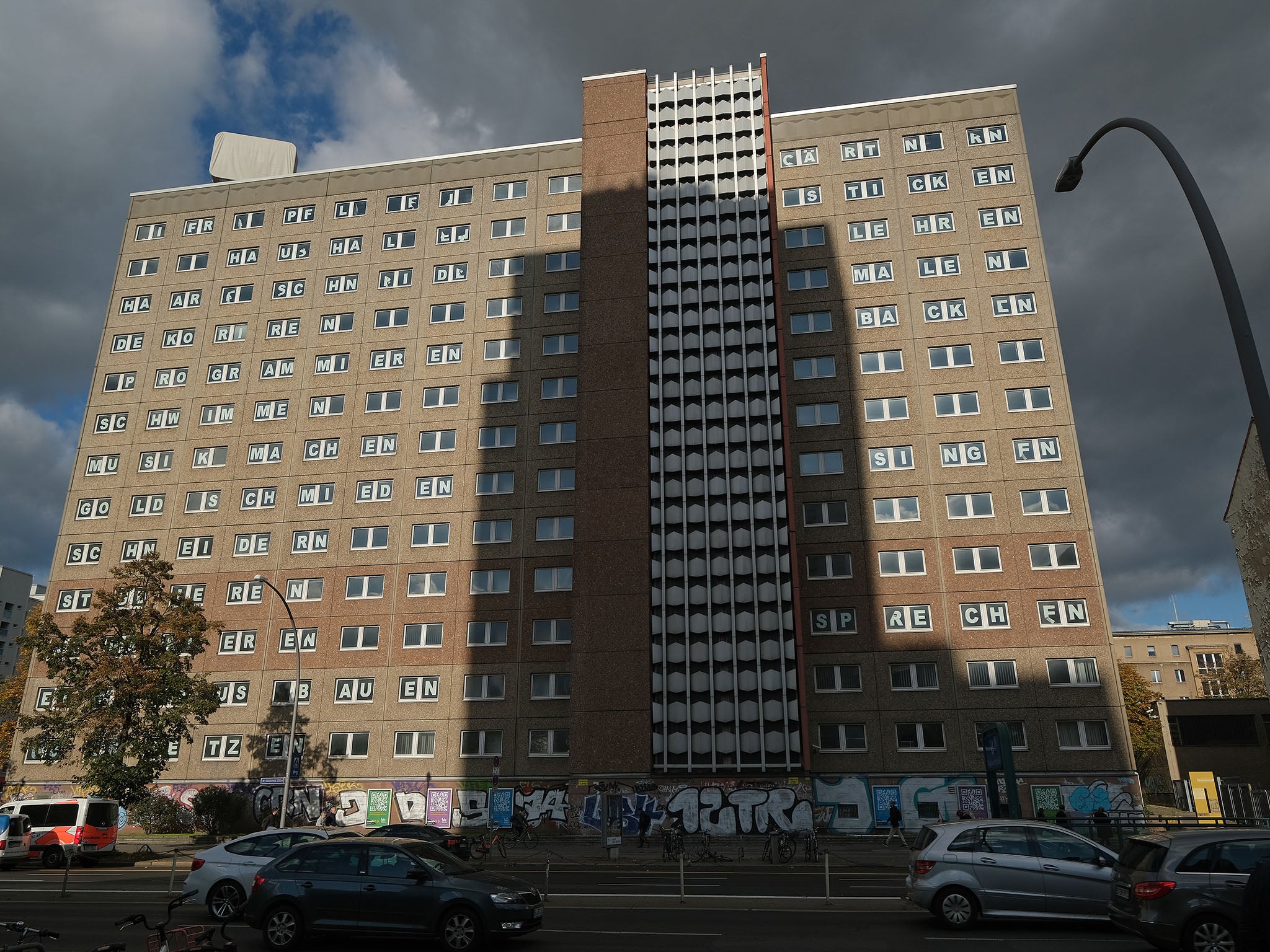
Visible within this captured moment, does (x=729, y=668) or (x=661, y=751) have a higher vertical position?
(x=729, y=668)

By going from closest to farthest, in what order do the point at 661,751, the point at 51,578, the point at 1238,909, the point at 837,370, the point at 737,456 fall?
the point at 1238,909 < the point at 661,751 < the point at 737,456 < the point at 837,370 < the point at 51,578

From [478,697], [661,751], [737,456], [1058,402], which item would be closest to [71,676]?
[478,697]

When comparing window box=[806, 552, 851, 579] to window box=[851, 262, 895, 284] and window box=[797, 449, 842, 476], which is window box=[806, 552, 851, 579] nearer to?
window box=[797, 449, 842, 476]

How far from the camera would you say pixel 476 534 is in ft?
160

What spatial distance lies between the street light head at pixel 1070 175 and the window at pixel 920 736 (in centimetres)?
3446

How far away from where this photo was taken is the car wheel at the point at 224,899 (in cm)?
1639

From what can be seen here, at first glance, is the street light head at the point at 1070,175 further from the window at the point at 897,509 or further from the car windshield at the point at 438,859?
the window at the point at 897,509

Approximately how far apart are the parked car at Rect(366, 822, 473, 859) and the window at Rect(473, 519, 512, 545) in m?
20.9

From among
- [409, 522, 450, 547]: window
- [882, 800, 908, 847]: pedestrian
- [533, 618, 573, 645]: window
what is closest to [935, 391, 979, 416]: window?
[882, 800, 908, 847]: pedestrian

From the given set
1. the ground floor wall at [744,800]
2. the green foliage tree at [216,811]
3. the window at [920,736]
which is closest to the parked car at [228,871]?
the ground floor wall at [744,800]

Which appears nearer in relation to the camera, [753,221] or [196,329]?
[753,221]

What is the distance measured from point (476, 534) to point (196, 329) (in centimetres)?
2612

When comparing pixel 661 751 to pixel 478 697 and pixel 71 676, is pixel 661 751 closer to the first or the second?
pixel 478 697

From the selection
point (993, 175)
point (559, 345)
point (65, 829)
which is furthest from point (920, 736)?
point (65, 829)
